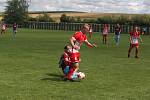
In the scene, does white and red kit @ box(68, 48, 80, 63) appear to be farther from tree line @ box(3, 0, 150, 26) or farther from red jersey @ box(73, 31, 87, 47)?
tree line @ box(3, 0, 150, 26)

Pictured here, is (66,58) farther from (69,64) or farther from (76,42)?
(76,42)

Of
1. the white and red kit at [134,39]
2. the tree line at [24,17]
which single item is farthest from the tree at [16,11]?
the white and red kit at [134,39]

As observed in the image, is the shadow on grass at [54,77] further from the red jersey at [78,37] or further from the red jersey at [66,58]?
the red jersey at [78,37]

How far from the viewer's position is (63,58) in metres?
15.9

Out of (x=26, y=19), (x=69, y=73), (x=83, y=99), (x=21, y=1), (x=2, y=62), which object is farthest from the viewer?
(x=21, y=1)

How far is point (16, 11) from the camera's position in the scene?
160125mm

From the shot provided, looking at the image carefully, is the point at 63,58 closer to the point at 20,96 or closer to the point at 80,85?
the point at 80,85

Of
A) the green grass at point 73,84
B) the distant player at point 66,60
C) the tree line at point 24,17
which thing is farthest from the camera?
the tree line at point 24,17

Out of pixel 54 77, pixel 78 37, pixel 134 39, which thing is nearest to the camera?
pixel 78 37

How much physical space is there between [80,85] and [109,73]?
363 centimetres

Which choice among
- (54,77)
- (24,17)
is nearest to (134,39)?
(54,77)

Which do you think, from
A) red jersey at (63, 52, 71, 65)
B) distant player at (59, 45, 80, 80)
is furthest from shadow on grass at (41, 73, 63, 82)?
red jersey at (63, 52, 71, 65)

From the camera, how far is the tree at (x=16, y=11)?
15425 centimetres

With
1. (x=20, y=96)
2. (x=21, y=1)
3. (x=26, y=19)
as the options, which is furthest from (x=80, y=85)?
(x=21, y=1)
